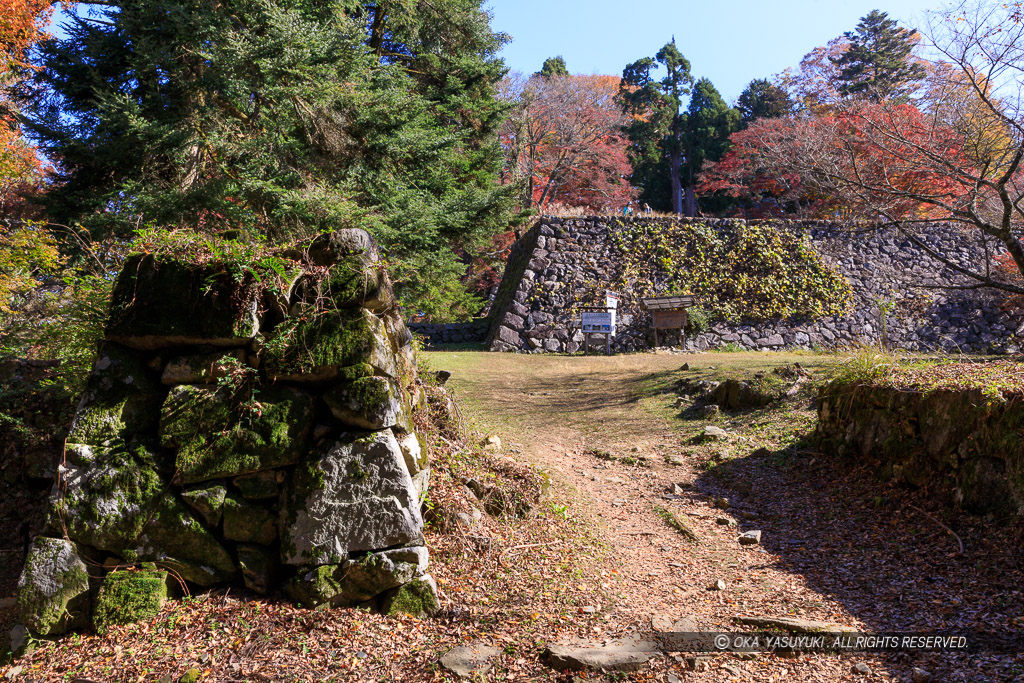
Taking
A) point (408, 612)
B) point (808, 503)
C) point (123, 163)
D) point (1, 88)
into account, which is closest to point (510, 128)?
point (1, 88)

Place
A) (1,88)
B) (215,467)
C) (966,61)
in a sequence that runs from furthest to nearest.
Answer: (1,88), (966,61), (215,467)

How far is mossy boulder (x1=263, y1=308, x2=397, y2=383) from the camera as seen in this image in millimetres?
3676

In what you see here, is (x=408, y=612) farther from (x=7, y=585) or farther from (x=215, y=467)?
(x=7, y=585)

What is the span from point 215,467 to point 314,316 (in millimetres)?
1070

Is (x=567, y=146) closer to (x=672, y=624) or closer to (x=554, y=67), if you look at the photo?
(x=554, y=67)

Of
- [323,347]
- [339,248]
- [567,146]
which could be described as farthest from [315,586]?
[567,146]

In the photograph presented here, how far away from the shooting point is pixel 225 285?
12.1 feet

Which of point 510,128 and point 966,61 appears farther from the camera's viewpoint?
point 510,128

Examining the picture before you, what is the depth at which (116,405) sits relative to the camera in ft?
11.8

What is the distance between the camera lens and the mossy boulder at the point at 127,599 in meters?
3.28

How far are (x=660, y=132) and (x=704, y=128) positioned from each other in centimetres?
203

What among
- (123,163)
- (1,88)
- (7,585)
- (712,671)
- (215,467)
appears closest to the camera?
(712,671)

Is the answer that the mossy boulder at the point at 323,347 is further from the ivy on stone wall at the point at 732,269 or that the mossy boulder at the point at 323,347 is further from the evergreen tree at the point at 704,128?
the evergreen tree at the point at 704,128

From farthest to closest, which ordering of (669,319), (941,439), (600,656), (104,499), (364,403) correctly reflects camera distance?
(669,319) → (941,439) → (364,403) → (104,499) → (600,656)
